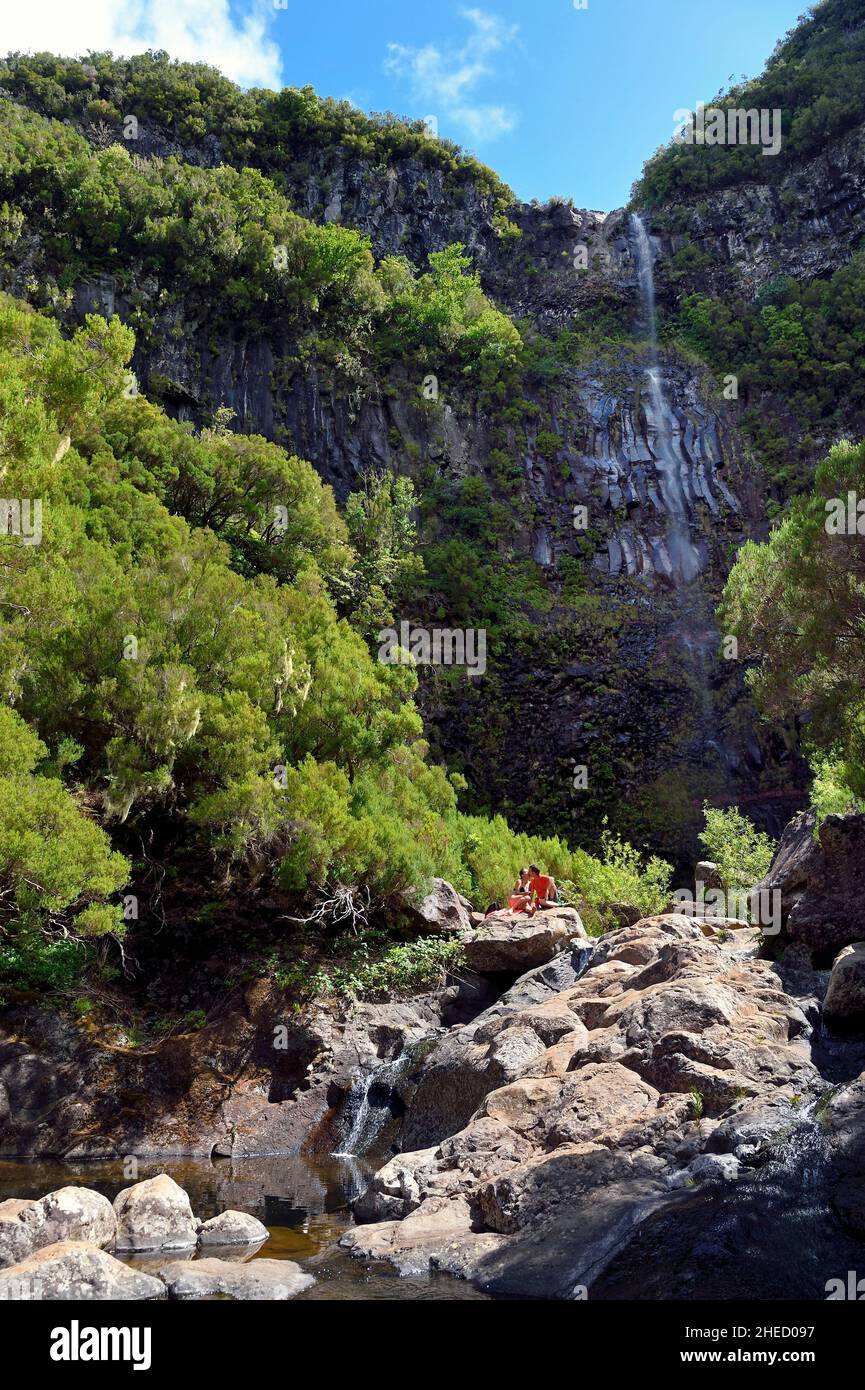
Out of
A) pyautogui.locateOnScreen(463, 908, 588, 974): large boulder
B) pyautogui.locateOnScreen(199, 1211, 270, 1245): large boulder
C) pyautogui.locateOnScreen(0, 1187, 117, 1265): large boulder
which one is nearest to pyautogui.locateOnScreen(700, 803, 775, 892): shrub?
pyautogui.locateOnScreen(463, 908, 588, 974): large boulder

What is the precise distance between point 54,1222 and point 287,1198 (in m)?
3.12

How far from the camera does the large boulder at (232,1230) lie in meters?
8.00

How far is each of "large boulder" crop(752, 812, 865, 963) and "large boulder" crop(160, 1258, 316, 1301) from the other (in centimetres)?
890

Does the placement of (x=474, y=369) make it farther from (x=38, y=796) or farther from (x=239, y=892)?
(x=38, y=796)

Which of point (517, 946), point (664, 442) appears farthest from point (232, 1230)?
point (664, 442)

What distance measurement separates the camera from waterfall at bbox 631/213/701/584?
3672 centimetres

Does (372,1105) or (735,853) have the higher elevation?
(735,853)

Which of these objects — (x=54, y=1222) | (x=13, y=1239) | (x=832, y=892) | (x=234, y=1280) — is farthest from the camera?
(x=832, y=892)

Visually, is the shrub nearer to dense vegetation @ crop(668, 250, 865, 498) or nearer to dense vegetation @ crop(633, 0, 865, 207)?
dense vegetation @ crop(668, 250, 865, 498)

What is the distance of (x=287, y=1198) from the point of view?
986 cm

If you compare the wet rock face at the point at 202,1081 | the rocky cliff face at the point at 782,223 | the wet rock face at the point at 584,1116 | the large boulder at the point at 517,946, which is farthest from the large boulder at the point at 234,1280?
the rocky cliff face at the point at 782,223

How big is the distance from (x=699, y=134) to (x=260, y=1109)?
176ft

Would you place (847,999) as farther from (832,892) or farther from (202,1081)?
(202,1081)

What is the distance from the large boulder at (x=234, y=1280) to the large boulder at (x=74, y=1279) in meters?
0.19
